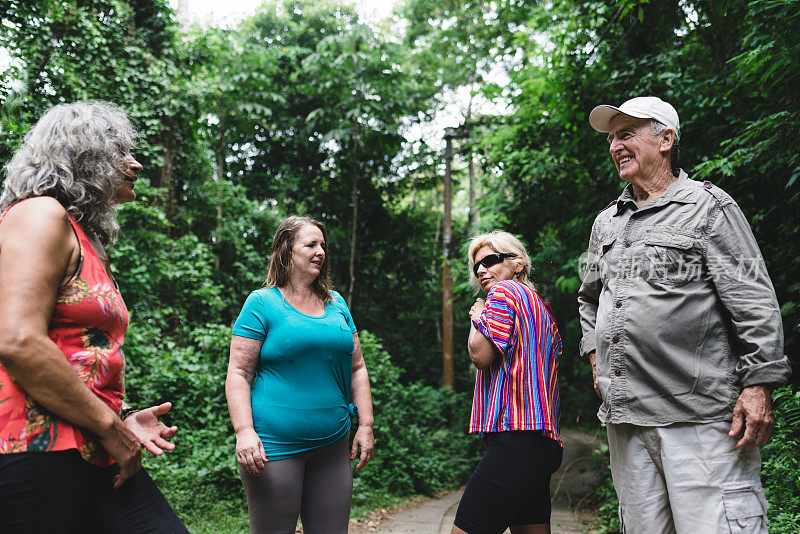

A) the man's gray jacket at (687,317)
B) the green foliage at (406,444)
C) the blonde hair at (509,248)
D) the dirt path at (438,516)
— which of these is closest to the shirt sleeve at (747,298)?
the man's gray jacket at (687,317)

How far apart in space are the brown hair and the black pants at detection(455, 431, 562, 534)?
39.4 inches

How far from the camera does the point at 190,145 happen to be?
966cm

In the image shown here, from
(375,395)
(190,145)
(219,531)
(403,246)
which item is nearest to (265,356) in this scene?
(219,531)

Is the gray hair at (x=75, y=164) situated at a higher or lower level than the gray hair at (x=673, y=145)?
lower

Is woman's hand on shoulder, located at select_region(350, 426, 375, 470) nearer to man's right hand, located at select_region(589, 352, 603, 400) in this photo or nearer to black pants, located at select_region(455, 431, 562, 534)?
black pants, located at select_region(455, 431, 562, 534)

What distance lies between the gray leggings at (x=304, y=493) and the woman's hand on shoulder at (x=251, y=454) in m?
0.05

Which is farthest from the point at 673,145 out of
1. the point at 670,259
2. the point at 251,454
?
the point at 251,454

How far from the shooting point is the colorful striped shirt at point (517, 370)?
7.35 feet

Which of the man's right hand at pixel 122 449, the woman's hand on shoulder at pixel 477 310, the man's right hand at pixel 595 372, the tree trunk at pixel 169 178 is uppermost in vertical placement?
the tree trunk at pixel 169 178

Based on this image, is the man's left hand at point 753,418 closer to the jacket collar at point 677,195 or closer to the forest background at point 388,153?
the jacket collar at point 677,195

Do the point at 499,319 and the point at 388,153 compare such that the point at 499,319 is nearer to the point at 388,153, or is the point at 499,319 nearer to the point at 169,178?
the point at 169,178

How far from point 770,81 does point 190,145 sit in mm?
8525

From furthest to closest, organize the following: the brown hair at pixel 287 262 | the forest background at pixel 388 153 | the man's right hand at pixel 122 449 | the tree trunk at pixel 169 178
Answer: the tree trunk at pixel 169 178
the forest background at pixel 388 153
the brown hair at pixel 287 262
the man's right hand at pixel 122 449

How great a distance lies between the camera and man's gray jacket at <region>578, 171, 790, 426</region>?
1.81 m
